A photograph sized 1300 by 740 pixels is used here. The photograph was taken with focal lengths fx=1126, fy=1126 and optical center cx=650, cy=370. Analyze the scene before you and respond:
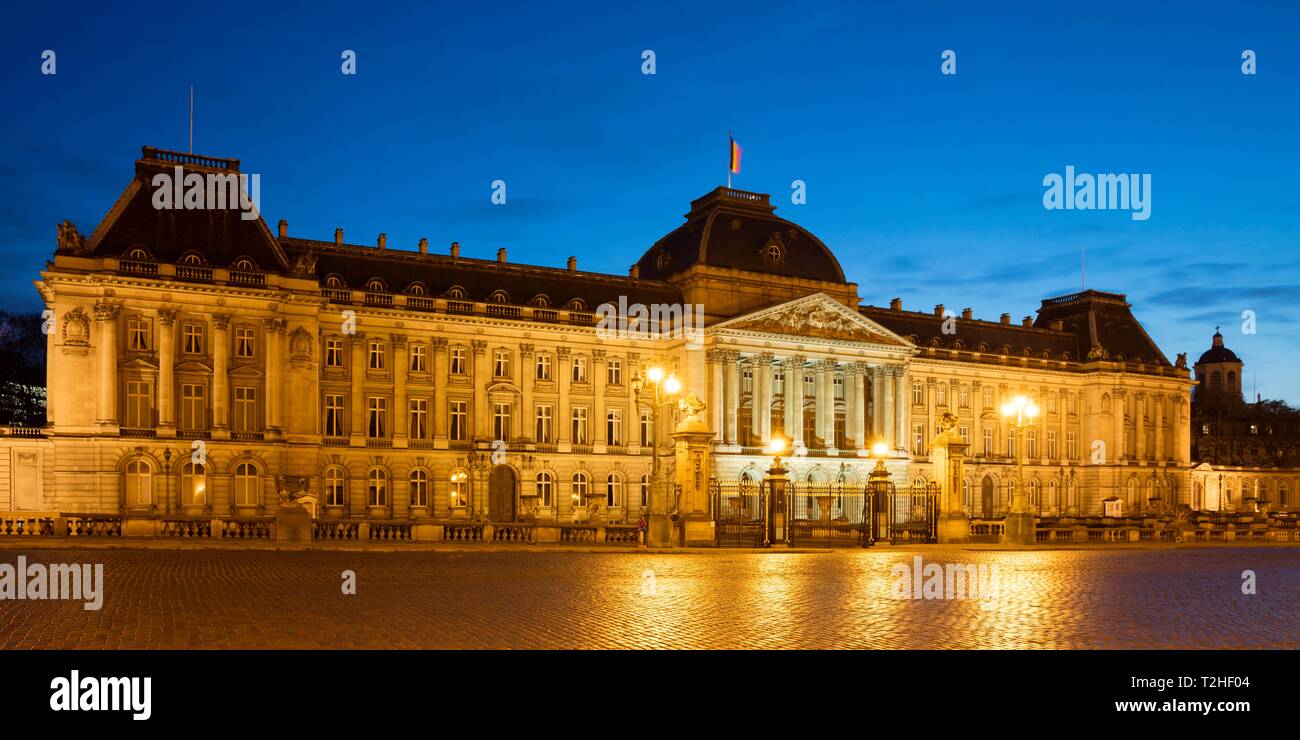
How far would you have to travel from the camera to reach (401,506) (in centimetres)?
5994

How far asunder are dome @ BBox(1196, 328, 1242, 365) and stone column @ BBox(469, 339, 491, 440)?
121159mm

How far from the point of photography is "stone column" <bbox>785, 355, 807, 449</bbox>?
70.0 m

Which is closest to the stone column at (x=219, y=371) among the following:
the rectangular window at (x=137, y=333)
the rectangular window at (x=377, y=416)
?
the rectangular window at (x=137, y=333)

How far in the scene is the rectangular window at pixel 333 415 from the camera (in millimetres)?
59344

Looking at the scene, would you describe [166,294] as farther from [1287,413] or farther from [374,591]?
[1287,413]

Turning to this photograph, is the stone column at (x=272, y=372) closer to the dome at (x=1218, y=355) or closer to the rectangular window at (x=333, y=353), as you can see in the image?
the rectangular window at (x=333, y=353)

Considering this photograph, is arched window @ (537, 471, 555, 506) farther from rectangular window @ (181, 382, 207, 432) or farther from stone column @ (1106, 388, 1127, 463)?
stone column @ (1106, 388, 1127, 463)

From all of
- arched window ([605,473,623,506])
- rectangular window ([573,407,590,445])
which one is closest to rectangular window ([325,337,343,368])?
rectangular window ([573,407,590,445])

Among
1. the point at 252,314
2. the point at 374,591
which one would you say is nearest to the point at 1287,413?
the point at 252,314

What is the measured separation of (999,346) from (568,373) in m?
37.5

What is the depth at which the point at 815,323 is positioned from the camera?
70938 mm

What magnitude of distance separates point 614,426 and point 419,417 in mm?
11982

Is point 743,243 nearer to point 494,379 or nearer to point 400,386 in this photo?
point 494,379

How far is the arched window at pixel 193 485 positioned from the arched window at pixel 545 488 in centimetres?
1884
